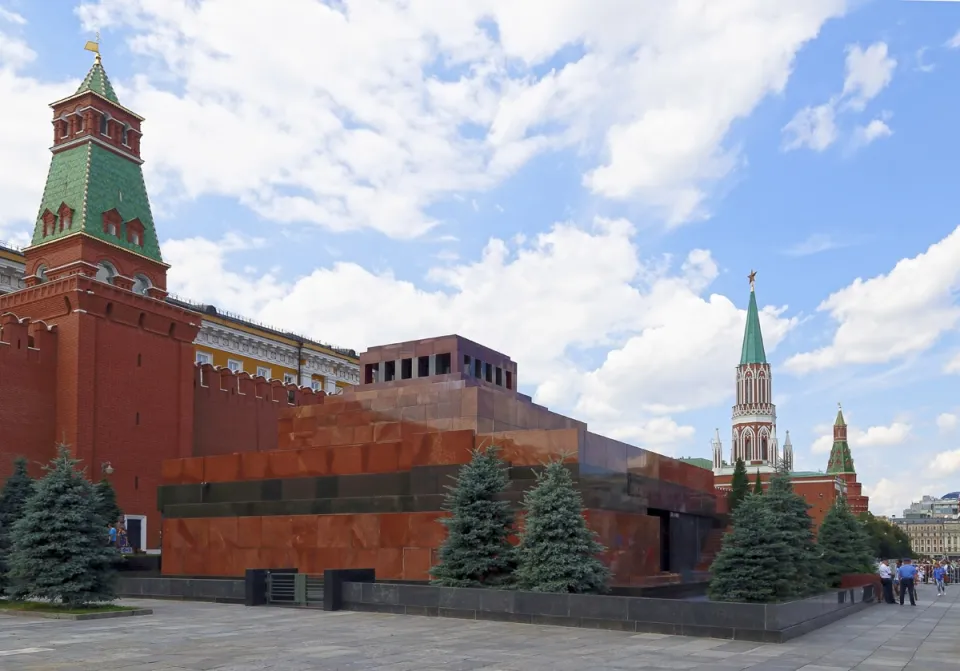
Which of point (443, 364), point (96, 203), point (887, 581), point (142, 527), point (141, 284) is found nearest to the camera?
point (887, 581)

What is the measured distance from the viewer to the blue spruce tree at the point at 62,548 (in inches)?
707

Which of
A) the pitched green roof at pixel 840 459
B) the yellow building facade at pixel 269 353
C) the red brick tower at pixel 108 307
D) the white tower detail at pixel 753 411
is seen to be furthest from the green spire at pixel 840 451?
the red brick tower at pixel 108 307

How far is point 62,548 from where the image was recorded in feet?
58.8

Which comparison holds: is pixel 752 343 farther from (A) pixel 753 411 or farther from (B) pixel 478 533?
(B) pixel 478 533

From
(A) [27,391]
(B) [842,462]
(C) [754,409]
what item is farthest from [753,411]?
(A) [27,391]

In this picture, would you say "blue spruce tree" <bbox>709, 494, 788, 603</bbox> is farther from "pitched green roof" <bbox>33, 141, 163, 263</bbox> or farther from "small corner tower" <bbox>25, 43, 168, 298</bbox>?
"pitched green roof" <bbox>33, 141, 163, 263</bbox>

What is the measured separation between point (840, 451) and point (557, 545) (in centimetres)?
12307

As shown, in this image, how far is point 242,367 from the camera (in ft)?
189

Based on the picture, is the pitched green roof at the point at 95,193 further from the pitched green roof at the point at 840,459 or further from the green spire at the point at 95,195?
the pitched green roof at the point at 840,459

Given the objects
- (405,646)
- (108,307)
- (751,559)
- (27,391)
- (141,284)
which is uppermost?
(141,284)

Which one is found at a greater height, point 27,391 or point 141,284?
point 141,284

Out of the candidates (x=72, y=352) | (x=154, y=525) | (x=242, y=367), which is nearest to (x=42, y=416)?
(x=72, y=352)

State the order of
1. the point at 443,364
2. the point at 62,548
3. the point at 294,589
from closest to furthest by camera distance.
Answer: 1. the point at 62,548
2. the point at 294,589
3. the point at 443,364

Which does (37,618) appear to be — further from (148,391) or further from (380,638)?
(148,391)
